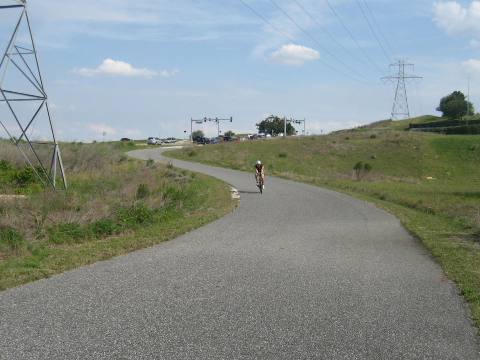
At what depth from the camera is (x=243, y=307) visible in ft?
24.7

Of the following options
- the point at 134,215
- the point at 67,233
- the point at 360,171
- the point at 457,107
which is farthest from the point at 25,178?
the point at 457,107

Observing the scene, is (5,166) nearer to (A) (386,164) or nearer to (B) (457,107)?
(A) (386,164)

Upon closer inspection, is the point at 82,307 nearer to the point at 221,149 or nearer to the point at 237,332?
the point at 237,332

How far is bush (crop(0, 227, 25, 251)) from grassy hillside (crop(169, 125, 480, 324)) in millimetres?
14743

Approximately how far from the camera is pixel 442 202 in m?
29.8

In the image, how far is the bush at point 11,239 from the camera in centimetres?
1188

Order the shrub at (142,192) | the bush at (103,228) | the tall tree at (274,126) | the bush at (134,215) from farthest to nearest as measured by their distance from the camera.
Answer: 1. the tall tree at (274,126)
2. the shrub at (142,192)
3. the bush at (134,215)
4. the bush at (103,228)

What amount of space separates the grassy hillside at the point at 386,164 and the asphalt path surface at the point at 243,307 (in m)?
12.5

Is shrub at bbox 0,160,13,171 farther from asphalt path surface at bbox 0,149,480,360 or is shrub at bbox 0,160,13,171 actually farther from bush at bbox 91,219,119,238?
asphalt path surface at bbox 0,149,480,360

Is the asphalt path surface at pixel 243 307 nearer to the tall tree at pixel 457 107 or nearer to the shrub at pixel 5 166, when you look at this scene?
the shrub at pixel 5 166

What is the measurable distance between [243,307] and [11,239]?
22.4ft

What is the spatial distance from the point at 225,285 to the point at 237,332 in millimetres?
2419

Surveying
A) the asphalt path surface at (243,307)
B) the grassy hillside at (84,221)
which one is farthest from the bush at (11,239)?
the asphalt path surface at (243,307)

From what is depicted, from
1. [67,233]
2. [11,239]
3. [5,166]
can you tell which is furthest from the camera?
[5,166]
